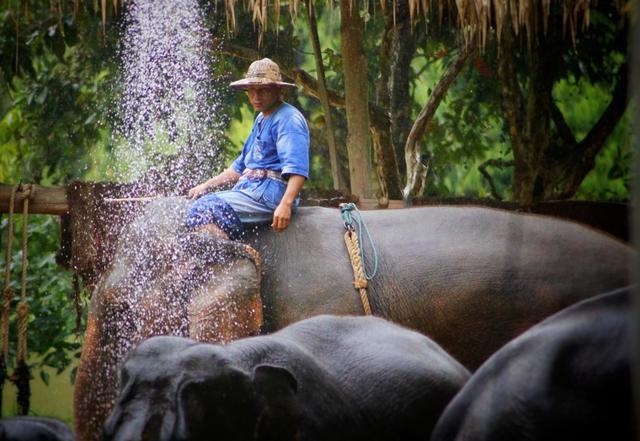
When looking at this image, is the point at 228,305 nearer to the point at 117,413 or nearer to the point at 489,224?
the point at 489,224

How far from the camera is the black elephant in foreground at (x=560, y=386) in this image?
264cm

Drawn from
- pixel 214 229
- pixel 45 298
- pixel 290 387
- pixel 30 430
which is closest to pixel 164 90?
pixel 45 298

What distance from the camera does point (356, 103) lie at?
6188mm

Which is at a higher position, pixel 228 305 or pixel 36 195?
pixel 36 195

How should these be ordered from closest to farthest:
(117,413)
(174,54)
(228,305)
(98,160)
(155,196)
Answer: (117,413), (228,305), (155,196), (174,54), (98,160)

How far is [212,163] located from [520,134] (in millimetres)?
1915

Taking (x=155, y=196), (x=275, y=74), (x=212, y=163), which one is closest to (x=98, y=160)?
(x=212, y=163)

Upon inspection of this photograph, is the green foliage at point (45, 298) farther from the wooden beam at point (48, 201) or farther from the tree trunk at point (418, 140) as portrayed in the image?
the tree trunk at point (418, 140)

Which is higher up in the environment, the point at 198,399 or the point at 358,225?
the point at 358,225

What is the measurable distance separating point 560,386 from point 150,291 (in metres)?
2.36

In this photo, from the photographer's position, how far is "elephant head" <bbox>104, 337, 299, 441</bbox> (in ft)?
9.50

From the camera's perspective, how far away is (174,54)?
672 cm

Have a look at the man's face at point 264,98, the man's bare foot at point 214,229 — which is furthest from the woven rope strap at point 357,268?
the man's face at point 264,98

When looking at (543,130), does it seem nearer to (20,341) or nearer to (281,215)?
(281,215)
